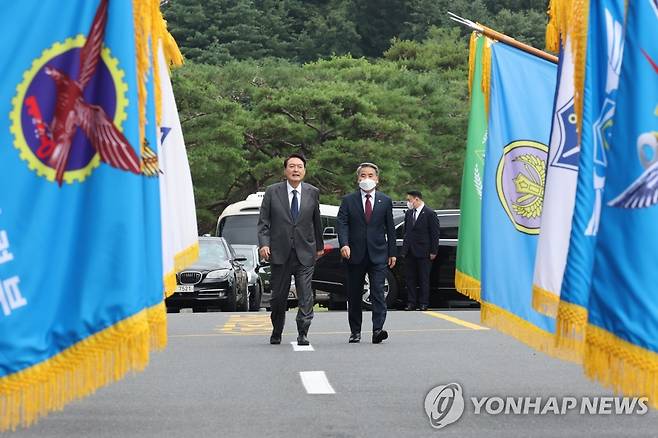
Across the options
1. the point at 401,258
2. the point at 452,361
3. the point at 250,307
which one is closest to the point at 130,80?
the point at 452,361

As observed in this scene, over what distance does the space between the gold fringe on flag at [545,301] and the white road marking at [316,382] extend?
6.89 feet

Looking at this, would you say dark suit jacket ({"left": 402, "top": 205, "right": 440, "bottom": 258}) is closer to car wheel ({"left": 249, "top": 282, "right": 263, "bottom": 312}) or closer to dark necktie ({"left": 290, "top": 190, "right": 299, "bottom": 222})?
car wheel ({"left": 249, "top": 282, "right": 263, "bottom": 312})

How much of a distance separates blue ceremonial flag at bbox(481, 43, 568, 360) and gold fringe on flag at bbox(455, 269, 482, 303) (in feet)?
4.56

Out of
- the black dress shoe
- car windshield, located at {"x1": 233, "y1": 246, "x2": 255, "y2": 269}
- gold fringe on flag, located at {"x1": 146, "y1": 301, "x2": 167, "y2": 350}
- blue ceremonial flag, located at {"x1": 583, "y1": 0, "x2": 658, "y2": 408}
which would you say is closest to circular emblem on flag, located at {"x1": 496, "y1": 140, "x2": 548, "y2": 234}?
blue ceremonial flag, located at {"x1": 583, "y1": 0, "x2": 658, "y2": 408}

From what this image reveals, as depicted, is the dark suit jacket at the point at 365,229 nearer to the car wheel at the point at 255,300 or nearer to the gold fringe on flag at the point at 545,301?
the gold fringe on flag at the point at 545,301

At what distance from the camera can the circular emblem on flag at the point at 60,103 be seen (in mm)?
5941

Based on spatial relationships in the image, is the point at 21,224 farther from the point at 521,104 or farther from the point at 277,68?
the point at 277,68

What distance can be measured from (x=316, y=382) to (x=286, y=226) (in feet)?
14.7

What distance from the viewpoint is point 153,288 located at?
20.9 ft

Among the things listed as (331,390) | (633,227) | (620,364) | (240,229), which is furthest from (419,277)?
(633,227)

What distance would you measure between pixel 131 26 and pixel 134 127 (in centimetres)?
42

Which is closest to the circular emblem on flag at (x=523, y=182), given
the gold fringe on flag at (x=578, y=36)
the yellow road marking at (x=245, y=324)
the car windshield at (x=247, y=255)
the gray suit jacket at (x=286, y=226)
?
the gold fringe on flag at (x=578, y=36)

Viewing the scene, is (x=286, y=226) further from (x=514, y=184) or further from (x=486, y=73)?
(x=514, y=184)

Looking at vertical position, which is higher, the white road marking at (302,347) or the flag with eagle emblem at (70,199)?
the flag with eagle emblem at (70,199)
